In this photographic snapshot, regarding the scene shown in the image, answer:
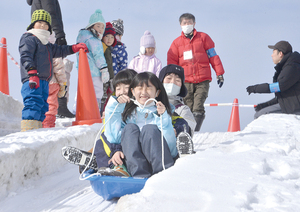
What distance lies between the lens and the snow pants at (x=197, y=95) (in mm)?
5438

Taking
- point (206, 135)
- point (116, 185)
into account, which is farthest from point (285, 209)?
point (206, 135)

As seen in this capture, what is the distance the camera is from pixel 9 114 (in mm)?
5379

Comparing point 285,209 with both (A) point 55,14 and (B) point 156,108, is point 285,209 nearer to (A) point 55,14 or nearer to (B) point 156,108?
(B) point 156,108

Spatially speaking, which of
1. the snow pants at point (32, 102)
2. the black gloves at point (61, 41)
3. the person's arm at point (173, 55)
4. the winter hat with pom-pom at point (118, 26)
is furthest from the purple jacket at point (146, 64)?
the snow pants at point (32, 102)

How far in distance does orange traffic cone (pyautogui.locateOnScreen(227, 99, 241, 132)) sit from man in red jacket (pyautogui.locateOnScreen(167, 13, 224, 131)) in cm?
239

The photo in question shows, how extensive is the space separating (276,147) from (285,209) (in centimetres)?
140

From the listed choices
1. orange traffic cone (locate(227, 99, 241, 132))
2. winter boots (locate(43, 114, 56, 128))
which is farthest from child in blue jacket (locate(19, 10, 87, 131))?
orange traffic cone (locate(227, 99, 241, 132))

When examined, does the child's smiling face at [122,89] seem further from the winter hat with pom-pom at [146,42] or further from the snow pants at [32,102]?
the winter hat with pom-pom at [146,42]

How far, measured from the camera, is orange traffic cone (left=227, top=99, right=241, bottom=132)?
779 centimetres

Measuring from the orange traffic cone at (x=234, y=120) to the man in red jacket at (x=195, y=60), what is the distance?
7.83ft

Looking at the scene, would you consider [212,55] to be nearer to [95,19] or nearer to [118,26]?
[118,26]

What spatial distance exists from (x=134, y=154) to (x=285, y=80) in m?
4.23

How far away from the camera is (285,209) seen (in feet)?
3.57

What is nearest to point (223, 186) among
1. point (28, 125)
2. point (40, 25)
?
point (28, 125)
